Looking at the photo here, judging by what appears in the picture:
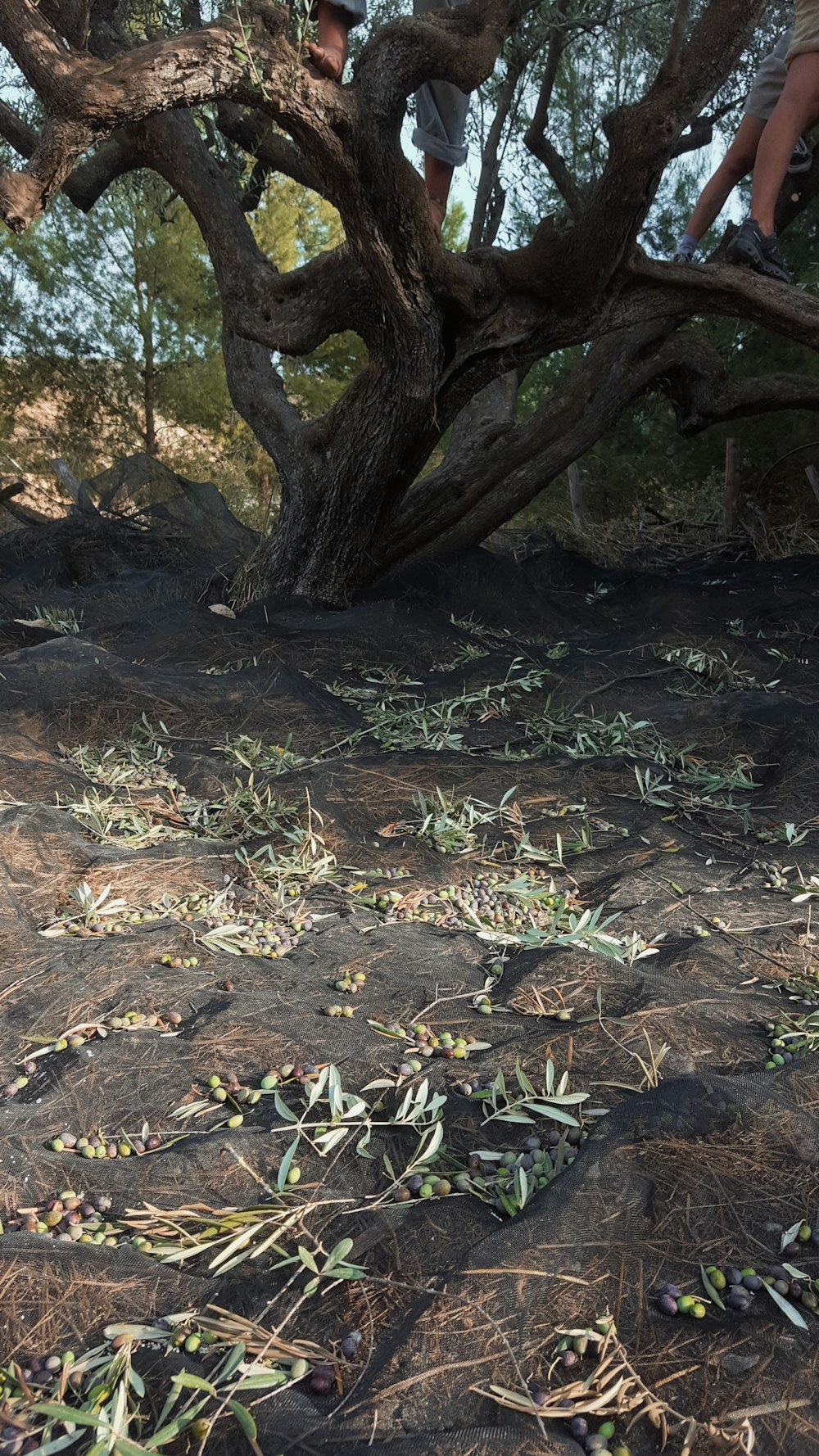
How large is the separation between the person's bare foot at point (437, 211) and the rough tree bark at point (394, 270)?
0.44 ft

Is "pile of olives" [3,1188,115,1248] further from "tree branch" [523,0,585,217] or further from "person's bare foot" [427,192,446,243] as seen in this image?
"tree branch" [523,0,585,217]

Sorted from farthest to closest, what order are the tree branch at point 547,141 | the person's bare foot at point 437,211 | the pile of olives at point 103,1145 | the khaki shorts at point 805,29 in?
the tree branch at point 547,141, the person's bare foot at point 437,211, the khaki shorts at point 805,29, the pile of olives at point 103,1145

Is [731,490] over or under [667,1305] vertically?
over

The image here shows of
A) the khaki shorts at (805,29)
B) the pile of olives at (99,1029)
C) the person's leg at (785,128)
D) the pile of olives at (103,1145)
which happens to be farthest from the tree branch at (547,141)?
the pile of olives at (103,1145)

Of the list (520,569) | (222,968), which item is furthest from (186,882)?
(520,569)

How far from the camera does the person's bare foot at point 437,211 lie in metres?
4.64

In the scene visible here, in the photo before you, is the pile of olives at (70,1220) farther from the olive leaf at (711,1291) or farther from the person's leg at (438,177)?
the person's leg at (438,177)

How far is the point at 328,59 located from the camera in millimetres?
3846

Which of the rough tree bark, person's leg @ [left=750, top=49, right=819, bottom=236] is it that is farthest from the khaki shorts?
the rough tree bark

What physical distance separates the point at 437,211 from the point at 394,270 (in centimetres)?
87

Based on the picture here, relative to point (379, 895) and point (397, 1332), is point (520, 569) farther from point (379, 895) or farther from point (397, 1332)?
point (397, 1332)

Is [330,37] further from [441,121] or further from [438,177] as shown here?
[438,177]

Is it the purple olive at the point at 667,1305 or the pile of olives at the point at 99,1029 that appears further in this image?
the pile of olives at the point at 99,1029

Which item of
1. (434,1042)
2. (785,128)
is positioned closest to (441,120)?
(785,128)
